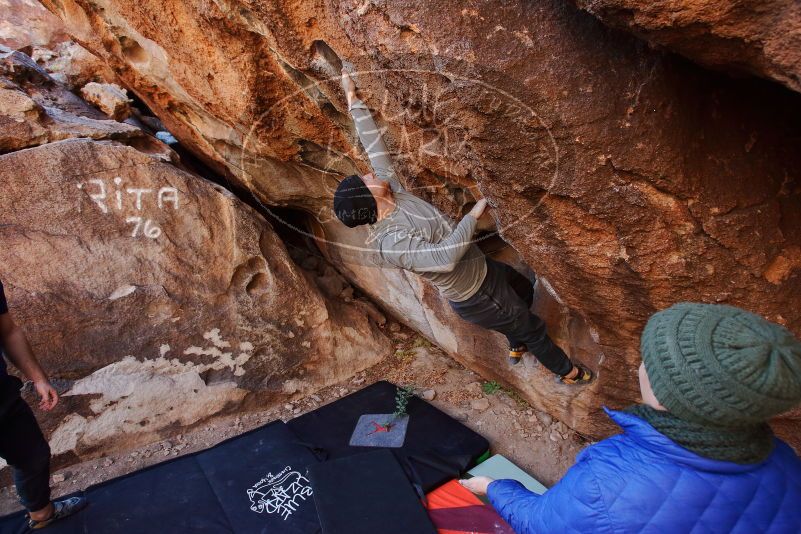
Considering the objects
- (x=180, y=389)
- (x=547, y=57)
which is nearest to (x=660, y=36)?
(x=547, y=57)

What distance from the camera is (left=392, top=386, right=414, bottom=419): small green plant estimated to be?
358 centimetres

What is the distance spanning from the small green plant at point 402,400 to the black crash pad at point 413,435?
50 mm

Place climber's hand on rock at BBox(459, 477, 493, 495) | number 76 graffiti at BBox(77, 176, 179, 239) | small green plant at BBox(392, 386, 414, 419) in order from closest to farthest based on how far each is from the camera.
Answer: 1. climber's hand on rock at BBox(459, 477, 493, 495)
2. number 76 graffiti at BBox(77, 176, 179, 239)
3. small green plant at BBox(392, 386, 414, 419)

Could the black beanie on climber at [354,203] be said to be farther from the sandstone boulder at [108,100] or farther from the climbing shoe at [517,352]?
the sandstone boulder at [108,100]

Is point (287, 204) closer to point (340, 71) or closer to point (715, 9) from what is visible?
point (340, 71)

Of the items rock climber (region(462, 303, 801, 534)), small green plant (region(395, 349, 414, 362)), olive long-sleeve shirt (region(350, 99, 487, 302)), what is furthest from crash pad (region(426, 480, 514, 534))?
rock climber (region(462, 303, 801, 534))

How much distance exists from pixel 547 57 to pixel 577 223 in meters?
0.69

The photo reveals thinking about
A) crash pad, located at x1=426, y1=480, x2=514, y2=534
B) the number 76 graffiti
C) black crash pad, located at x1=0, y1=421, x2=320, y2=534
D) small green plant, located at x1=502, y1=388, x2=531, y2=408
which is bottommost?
black crash pad, located at x1=0, y1=421, x2=320, y2=534

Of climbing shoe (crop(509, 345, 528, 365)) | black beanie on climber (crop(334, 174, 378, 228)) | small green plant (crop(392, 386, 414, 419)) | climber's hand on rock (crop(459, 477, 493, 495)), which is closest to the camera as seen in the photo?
climber's hand on rock (crop(459, 477, 493, 495))

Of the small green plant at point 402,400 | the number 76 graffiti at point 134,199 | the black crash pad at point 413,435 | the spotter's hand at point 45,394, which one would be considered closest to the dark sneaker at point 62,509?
the spotter's hand at point 45,394

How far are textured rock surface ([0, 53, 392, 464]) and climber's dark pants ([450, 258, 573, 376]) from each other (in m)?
1.69

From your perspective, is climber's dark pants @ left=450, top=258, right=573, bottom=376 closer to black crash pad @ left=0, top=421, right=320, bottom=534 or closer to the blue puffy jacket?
black crash pad @ left=0, top=421, right=320, bottom=534

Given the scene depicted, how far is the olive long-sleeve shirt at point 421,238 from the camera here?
2428mm

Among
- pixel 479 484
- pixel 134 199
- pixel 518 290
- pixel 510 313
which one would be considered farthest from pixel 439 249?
pixel 134 199
